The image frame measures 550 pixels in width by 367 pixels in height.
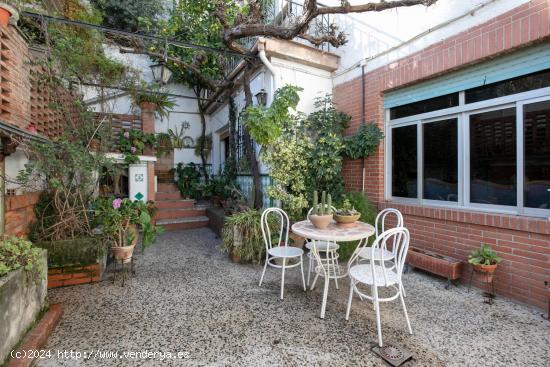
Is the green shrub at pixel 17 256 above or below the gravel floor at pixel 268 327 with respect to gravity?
above

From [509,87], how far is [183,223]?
6325mm

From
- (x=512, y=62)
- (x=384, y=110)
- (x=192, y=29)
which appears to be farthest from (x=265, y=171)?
(x=192, y=29)

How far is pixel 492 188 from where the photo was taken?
3092 mm

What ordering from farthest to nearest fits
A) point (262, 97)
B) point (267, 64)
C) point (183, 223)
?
point (183, 223) < point (262, 97) < point (267, 64)

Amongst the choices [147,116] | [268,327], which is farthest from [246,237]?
[147,116]

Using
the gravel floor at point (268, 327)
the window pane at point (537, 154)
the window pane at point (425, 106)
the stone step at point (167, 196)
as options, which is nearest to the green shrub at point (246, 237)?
the gravel floor at point (268, 327)

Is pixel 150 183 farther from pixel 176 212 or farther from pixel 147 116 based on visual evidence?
pixel 147 116

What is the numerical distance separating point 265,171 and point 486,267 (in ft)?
11.2

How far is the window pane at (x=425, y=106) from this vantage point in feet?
11.3

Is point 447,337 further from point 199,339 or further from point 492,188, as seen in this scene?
point 199,339

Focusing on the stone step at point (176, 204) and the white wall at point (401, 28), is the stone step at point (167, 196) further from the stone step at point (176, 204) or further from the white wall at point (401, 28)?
the white wall at point (401, 28)

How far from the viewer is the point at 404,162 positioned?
408 centimetres

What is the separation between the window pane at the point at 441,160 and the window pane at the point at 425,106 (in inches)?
8.4

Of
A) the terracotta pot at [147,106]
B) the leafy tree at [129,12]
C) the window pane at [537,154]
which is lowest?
the window pane at [537,154]
